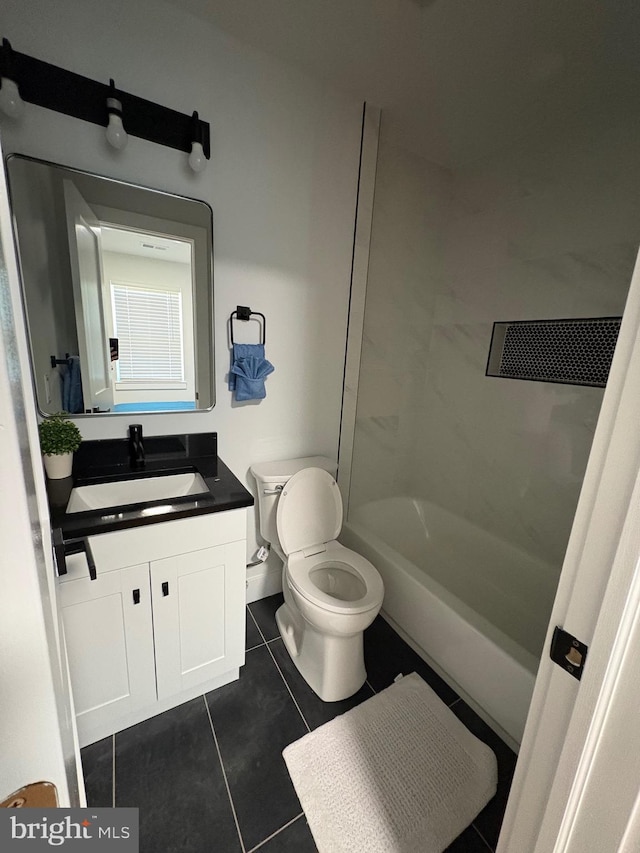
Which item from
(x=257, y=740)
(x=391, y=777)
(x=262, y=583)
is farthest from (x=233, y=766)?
(x=262, y=583)

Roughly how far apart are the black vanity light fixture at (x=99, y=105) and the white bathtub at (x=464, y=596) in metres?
1.96

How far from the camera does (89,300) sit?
1266 millimetres

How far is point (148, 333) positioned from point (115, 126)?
2.21ft

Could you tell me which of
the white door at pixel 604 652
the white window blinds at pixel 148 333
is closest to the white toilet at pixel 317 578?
the white window blinds at pixel 148 333

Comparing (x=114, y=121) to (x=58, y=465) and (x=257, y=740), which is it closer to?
(x=58, y=465)

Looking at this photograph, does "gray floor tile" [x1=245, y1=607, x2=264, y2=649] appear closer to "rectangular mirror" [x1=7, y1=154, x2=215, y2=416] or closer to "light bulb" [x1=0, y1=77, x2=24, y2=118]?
"rectangular mirror" [x1=7, y1=154, x2=215, y2=416]

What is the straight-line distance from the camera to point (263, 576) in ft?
6.18

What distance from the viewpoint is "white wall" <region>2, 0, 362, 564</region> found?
111 centimetres

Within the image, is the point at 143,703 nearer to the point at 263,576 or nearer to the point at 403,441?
the point at 263,576

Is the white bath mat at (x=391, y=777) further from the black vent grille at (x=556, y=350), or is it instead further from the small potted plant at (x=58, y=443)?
the black vent grille at (x=556, y=350)

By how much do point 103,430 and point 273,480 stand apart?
74cm

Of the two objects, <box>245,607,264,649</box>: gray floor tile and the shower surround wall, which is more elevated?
the shower surround wall

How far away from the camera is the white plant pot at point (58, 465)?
46.9 inches

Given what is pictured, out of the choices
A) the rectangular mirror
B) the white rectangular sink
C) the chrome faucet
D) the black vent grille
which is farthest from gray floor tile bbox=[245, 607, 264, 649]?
the black vent grille
